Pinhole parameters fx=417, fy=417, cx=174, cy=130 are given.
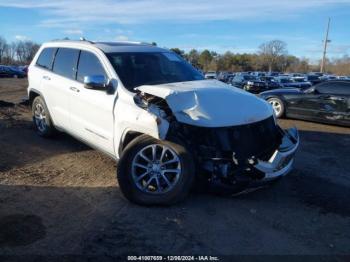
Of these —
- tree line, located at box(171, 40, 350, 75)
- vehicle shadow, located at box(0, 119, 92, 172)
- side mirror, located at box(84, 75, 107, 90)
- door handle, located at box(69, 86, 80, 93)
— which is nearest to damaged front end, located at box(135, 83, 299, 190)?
side mirror, located at box(84, 75, 107, 90)

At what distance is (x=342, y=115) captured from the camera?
36.9ft

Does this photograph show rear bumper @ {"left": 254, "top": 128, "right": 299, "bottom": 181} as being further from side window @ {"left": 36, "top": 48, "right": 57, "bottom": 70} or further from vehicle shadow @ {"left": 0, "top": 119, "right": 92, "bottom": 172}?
side window @ {"left": 36, "top": 48, "right": 57, "bottom": 70}

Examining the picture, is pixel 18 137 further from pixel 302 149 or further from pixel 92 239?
pixel 302 149

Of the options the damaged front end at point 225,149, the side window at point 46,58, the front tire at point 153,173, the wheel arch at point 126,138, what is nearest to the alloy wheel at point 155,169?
the front tire at point 153,173

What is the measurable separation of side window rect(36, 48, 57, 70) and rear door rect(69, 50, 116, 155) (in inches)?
50.5

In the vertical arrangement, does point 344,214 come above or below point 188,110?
below

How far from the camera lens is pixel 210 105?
488cm

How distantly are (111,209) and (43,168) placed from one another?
2.06 m

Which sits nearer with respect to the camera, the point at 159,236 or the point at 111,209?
the point at 159,236

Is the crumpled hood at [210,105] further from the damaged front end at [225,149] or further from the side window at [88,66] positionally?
the side window at [88,66]

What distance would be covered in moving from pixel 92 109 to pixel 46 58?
2.51 metres

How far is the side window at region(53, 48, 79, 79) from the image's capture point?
21.9ft

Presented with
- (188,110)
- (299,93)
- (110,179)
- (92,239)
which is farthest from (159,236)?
(299,93)

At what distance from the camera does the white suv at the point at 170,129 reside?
4734 millimetres
